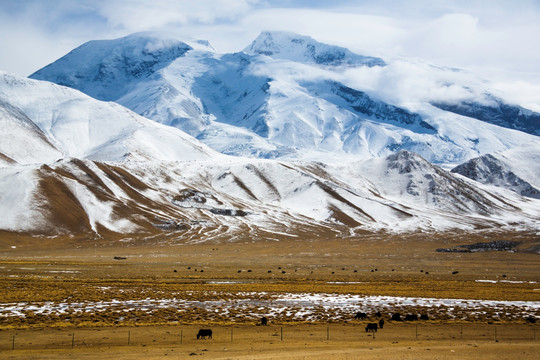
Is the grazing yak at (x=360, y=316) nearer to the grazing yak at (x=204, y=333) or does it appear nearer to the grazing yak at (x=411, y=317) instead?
the grazing yak at (x=411, y=317)

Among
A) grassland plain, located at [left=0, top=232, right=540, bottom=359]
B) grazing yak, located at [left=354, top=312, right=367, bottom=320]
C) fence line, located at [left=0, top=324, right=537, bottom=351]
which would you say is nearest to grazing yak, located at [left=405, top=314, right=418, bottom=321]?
grassland plain, located at [left=0, top=232, right=540, bottom=359]

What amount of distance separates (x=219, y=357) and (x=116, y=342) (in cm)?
832

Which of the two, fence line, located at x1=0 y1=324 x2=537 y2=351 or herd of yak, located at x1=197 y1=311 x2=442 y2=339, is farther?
herd of yak, located at x1=197 y1=311 x2=442 y2=339

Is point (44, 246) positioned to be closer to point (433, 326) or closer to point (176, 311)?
point (176, 311)

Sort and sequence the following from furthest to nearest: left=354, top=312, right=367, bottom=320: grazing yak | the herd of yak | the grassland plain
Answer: left=354, top=312, right=367, bottom=320: grazing yak, the herd of yak, the grassland plain

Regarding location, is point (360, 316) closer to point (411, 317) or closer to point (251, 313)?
point (411, 317)

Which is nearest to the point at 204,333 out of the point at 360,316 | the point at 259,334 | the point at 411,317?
the point at 259,334

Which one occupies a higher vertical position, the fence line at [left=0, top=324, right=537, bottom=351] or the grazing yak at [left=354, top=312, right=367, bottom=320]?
the grazing yak at [left=354, top=312, right=367, bottom=320]

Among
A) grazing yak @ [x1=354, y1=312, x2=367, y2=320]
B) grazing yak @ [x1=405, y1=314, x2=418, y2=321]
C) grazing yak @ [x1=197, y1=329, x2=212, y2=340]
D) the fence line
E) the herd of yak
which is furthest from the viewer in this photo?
grazing yak @ [x1=405, y1=314, x2=418, y2=321]

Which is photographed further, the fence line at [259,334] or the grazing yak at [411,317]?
the grazing yak at [411,317]

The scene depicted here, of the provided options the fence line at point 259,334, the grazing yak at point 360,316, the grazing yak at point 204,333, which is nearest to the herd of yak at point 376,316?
the grazing yak at point 360,316

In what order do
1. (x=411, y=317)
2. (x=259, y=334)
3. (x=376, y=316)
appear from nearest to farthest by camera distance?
(x=259, y=334) → (x=411, y=317) → (x=376, y=316)

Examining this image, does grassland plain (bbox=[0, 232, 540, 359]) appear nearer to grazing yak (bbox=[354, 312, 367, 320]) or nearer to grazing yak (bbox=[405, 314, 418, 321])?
grazing yak (bbox=[354, 312, 367, 320])

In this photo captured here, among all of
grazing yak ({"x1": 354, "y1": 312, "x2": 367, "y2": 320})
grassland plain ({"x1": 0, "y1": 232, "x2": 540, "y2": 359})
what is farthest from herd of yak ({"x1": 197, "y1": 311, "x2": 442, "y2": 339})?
grassland plain ({"x1": 0, "y1": 232, "x2": 540, "y2": 359})
